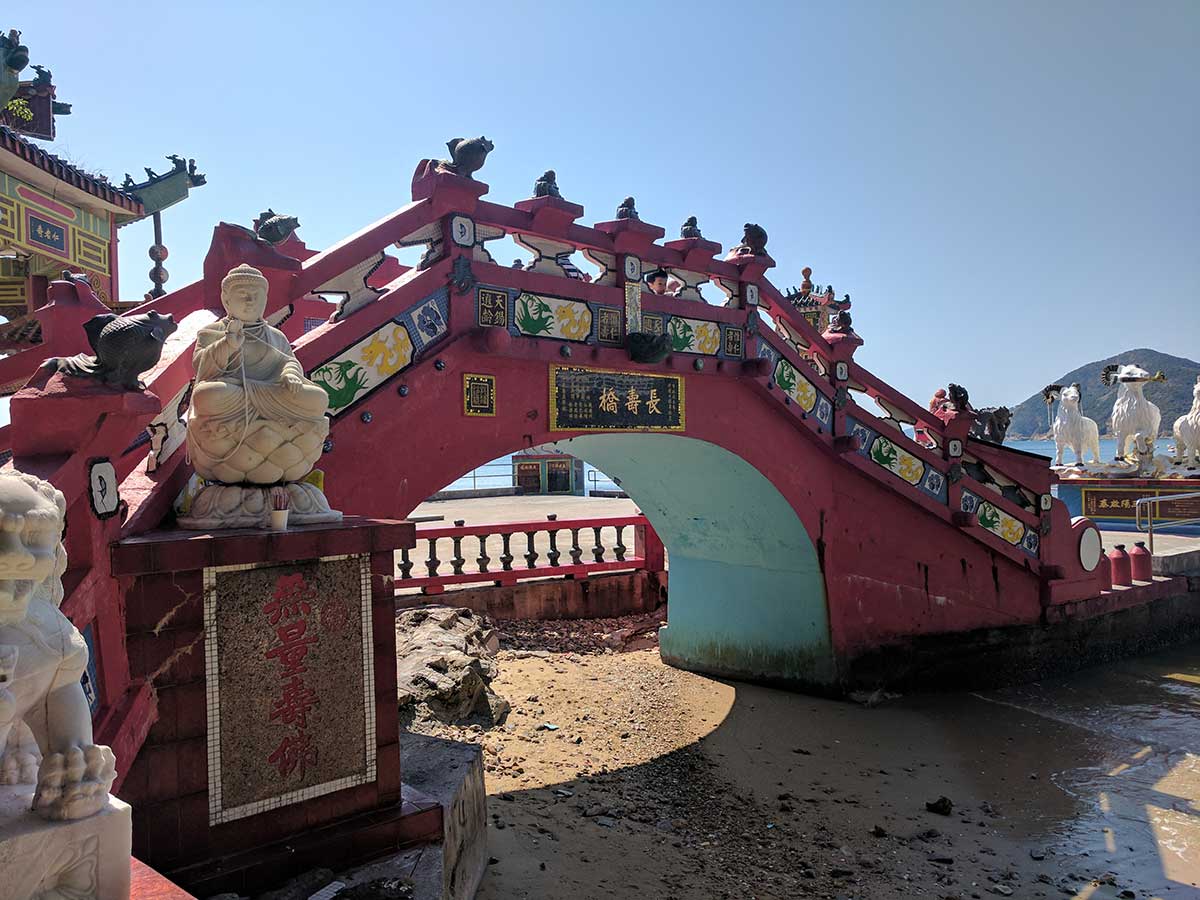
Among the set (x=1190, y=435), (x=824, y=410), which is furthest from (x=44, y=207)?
(x=1190, y=435)

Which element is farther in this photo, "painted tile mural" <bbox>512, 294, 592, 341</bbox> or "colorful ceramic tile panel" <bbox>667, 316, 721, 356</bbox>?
"colorful ceramic tile panel" <bbox>667, 316, 721, 356</bbox>

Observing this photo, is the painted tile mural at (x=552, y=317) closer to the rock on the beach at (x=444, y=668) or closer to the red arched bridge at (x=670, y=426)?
the red arched bridge at (x=670, y=426)

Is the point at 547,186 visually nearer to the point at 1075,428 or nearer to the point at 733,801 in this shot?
the point at 733,801

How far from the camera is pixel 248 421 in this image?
3557 millimetres

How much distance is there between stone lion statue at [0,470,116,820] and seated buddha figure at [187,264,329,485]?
1.51 meters

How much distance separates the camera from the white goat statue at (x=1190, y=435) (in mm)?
17906

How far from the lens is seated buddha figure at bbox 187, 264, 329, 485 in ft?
11.6

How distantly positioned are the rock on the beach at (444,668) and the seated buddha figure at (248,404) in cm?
286

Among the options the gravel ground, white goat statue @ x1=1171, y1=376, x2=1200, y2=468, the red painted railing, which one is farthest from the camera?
white goat statue @ x1=1171, y1=376, x2=1200, y2=468

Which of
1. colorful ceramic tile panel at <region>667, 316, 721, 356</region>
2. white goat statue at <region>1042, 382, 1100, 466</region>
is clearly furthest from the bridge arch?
white goat statue at <region>1042, 382, 1100, 466</region>

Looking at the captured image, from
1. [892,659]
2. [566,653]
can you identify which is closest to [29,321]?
[566,653]

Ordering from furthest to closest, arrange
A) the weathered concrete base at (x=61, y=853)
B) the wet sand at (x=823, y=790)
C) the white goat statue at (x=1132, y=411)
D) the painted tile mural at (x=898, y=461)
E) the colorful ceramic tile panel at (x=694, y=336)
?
the white goat statue at (x=1132, y=411) → the painted tile mural at (x=898, y=461) → the colorful ceramic tile panel at (x=694, y=336) → the wet sand at (x=823, y=790) → the weathered concrete base at (x=61, y=853)

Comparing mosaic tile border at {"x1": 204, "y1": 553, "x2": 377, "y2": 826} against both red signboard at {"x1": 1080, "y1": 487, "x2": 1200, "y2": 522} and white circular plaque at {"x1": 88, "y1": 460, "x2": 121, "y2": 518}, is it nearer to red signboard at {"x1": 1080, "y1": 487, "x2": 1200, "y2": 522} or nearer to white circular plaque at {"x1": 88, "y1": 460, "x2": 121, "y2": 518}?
white circular plaque at {"x1": 88, "y1": 460, "x2": 121, "y2": 518}

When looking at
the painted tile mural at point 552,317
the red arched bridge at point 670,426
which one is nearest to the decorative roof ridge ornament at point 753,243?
the red arched bridge at point 670,426
